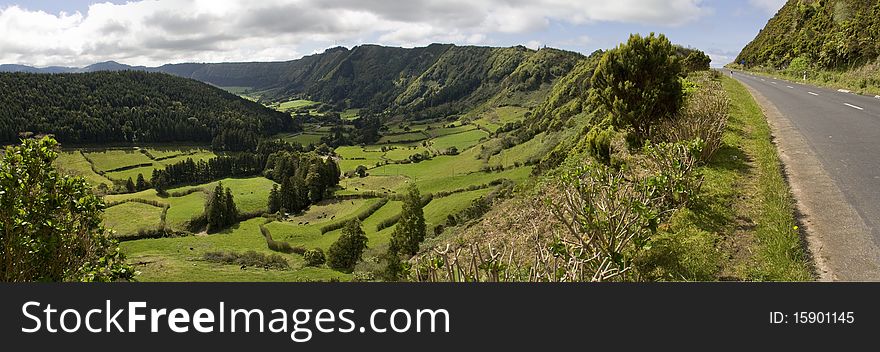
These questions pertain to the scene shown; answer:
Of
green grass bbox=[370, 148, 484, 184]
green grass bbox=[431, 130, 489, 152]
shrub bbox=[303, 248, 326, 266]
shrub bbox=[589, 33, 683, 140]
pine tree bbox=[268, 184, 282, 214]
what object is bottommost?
shrub bbox=[303, 248, 326, 266]

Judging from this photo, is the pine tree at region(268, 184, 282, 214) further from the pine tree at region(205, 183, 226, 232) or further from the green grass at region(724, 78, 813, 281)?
the green grass at region(724, 78, 813, 281)

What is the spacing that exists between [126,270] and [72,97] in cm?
24672

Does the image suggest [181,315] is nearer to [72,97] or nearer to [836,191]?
[836,191]

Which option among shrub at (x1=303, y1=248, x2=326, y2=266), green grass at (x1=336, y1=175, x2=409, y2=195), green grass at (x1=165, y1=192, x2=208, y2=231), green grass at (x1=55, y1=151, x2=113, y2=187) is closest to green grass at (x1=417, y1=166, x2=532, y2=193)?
green grass at (x1=336, y1=175, x2=409, y2=195)

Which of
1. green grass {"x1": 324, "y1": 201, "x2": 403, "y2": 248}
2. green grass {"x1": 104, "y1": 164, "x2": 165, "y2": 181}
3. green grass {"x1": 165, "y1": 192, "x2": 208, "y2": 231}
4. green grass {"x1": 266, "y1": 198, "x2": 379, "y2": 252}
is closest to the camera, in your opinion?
green grass {"x1": 324, "y1": 201, "x2": 403, "y2": 248}

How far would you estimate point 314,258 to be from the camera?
252 feet

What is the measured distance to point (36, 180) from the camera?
23.3ft

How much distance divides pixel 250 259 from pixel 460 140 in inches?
4154

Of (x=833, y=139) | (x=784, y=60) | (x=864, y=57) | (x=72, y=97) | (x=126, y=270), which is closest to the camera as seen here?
(x=126, y=270)

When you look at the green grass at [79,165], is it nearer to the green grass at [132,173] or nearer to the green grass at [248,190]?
the green grass at [132,173]

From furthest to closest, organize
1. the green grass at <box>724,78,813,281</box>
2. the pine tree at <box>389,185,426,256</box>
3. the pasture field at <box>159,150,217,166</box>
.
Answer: the pasture field at <box>159,150,217,166</box> < the pine tree at <box>389,185,426,256</box> < the green grass at <box>724,78,813,281</box>

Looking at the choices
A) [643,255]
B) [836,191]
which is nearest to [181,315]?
[643,255]

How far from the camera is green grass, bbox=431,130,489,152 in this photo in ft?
539

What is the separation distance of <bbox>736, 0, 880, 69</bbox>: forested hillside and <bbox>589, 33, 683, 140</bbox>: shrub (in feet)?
131
